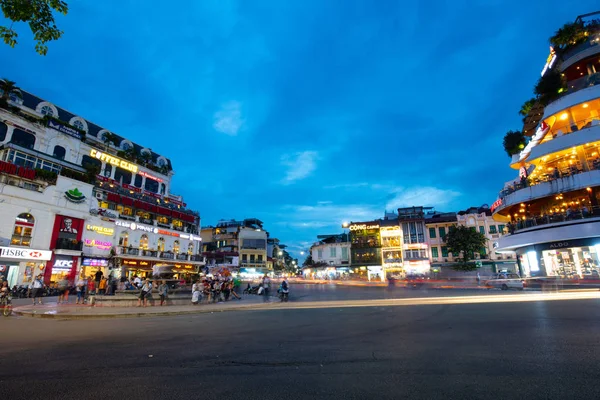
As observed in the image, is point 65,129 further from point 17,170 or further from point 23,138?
point 17,170

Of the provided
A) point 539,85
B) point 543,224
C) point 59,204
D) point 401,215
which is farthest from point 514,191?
point 59,204

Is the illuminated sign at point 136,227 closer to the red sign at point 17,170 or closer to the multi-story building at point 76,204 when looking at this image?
the multi-story building at point 76,204

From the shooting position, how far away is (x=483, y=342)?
7.04 metres

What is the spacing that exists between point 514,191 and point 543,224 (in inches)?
207

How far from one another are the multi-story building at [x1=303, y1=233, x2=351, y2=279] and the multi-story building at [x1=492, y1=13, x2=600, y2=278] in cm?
3910

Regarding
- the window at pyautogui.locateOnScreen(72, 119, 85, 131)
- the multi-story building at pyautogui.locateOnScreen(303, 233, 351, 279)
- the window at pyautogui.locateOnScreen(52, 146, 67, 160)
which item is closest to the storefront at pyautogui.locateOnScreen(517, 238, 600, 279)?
the multi-story building at pyautogui.locateOnScreen(303, 233, 351, 279)

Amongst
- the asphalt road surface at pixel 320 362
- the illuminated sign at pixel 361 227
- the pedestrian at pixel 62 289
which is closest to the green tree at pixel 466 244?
the illuminated sign at pixel 361 227

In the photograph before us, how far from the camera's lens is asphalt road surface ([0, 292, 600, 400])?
14.6 ft

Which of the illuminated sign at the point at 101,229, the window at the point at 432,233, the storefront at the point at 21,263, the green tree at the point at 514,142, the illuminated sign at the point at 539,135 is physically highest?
the green tree at the point at 514,142

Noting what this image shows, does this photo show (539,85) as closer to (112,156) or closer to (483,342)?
(483,342)

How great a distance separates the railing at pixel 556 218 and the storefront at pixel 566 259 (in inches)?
86.1

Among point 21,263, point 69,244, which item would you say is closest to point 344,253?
point 69,244

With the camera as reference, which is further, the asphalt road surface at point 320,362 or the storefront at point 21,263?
the storefront at point 21,263

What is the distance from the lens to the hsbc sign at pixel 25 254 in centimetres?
2702
